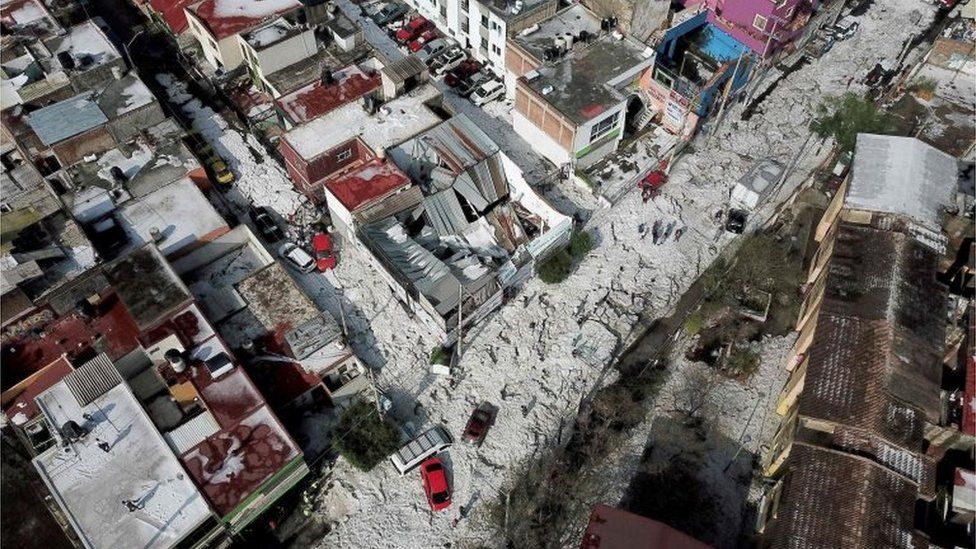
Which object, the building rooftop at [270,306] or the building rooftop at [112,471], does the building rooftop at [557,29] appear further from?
the building rooftop at [112,471]

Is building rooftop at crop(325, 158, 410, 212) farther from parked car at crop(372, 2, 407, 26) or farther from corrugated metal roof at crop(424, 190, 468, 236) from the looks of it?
parked car at crop(372, 2, 407, 26)

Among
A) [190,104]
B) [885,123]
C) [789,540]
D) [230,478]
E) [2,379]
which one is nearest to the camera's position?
[789,540]

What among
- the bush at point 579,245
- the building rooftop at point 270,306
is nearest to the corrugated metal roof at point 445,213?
the bush at point 579,245

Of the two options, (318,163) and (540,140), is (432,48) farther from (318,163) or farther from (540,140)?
(318,163)

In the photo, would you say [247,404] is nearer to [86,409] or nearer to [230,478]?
[230,478]

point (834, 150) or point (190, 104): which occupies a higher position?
point (190, 104)

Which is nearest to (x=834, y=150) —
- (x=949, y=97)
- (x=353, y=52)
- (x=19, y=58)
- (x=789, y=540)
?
(x=949, y=97)
